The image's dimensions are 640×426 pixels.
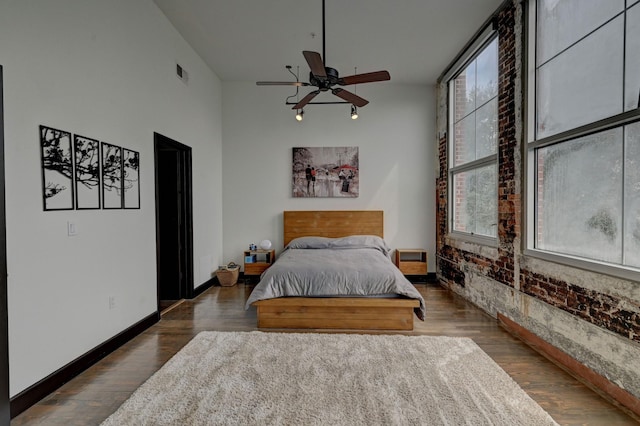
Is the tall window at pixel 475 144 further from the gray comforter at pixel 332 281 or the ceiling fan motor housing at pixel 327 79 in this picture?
the ceiling fan motor housing at pixel 327 79

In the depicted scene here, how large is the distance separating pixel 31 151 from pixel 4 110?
25cm

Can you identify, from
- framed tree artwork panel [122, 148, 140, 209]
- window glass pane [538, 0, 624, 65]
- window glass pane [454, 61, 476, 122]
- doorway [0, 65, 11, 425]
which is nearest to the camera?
doorway [0, 65, 11, 425]

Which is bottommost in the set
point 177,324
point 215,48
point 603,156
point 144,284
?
point 177,324

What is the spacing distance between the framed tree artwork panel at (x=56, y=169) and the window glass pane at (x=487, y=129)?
385 cm

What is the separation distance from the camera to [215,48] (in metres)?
4.09

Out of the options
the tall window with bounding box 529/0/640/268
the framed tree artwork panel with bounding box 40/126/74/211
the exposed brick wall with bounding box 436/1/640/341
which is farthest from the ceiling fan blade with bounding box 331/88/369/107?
the framed tree artwork panel with bounding box 40/126/74/211

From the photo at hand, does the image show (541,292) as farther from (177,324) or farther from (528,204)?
(177,324)

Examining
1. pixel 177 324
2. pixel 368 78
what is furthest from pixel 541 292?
pixel 177 324

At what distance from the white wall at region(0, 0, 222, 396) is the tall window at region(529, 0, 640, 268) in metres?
3.59

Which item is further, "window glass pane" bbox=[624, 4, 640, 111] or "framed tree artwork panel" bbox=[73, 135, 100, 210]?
"framed tree artwork panel" bbox=[73, 135, 100, 210]

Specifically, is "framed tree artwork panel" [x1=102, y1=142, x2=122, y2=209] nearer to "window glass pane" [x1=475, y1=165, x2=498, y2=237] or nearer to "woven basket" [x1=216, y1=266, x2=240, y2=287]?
"woven basket" [x1=216, y1=266, x2=240, y2=287]

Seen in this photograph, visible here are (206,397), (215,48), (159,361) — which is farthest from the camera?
(215,48)

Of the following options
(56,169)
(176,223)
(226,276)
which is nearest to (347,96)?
(56,169)

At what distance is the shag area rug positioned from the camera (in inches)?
69.2
